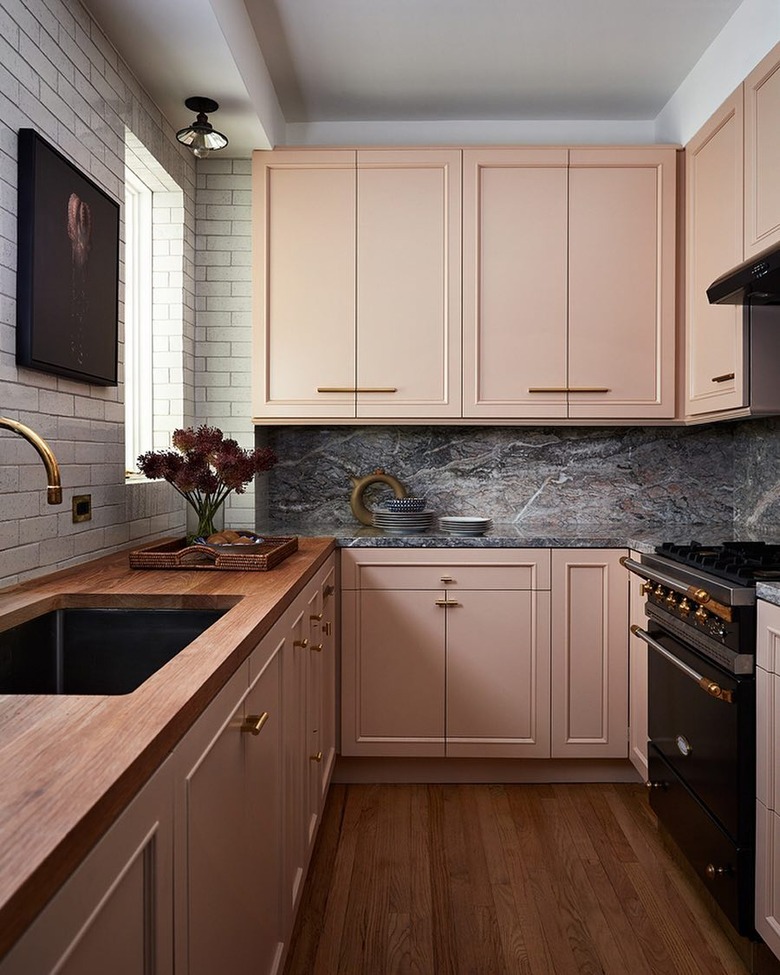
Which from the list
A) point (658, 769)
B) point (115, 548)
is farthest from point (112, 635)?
point (658, 769)

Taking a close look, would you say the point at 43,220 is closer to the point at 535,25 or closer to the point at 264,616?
the point at 264,616

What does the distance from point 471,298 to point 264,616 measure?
1.96 meters

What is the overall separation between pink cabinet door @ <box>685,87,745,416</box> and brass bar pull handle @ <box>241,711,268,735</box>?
190cm

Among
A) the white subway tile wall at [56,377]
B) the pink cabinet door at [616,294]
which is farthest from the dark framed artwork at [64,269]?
the pink cabinet door at [616,294]

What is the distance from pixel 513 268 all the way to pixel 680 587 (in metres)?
1.47

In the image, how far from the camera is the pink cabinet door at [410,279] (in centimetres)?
314

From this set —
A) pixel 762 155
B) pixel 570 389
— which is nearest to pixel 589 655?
pixel 570 389

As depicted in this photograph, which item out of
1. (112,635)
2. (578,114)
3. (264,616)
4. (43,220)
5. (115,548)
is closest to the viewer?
(264,616)

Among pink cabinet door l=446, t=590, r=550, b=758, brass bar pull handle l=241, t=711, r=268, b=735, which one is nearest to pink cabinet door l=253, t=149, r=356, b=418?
pink cabinet door l=446, t=590, r=550, b=758

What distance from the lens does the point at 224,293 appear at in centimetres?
329

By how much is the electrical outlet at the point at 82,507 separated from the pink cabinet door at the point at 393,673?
105 cm

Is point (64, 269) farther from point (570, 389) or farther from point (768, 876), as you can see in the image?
point (768, 876)

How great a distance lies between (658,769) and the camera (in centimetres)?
252

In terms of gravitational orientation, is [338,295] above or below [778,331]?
above
